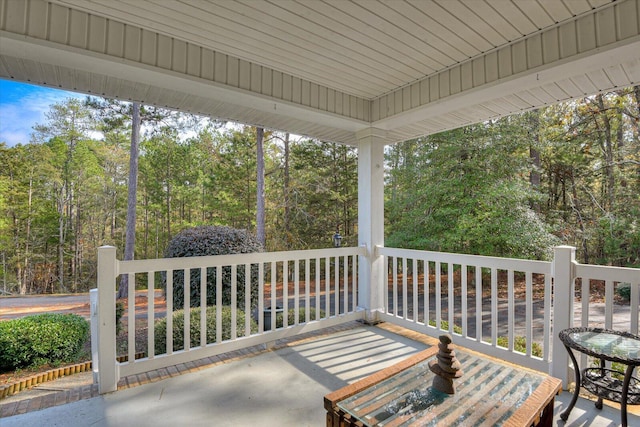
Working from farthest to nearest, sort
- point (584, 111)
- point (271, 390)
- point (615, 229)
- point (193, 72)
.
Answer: point (584, 111), point (615, 229), point (193, 72), point (271, 390)

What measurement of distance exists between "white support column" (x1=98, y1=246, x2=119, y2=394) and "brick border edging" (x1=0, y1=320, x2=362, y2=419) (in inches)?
4.6

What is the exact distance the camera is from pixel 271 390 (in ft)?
7.97

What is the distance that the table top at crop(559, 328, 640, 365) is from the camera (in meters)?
1.72

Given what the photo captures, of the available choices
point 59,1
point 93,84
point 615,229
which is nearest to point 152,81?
point 93,84

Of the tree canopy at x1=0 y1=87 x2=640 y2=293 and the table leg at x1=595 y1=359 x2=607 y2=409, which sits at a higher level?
the tree canopy at x1=0 y1=87 x2=640 y2=293

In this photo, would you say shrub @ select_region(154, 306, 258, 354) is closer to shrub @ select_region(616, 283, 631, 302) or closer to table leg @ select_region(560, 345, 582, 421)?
table leg @ select_region(560, 345, 582, 421)

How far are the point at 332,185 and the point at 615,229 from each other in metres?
7.92

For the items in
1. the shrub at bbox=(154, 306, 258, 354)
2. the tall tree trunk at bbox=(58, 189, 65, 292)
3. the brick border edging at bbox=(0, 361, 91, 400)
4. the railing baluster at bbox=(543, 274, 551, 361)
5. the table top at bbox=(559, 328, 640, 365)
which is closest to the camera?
the table top at bbox=(559, 328, 640, 365)

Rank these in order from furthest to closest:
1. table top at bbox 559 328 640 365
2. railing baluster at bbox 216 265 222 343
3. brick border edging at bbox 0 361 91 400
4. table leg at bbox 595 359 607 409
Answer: railing baluster at bbox 216 265 222 343 → brick border edging at bbox 0 361 91 400 → table leg at bbox 595 359 607 409 → table top at bbox 559 328 640 365

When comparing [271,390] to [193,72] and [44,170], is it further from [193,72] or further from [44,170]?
[44,170]

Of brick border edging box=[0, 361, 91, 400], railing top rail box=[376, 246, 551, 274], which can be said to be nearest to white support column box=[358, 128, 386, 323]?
railing top rail box=[376, 246, 551, 274]

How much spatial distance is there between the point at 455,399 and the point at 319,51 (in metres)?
2.81

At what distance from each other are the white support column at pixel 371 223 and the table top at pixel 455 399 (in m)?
2.32

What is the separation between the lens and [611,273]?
2236 millimetres
